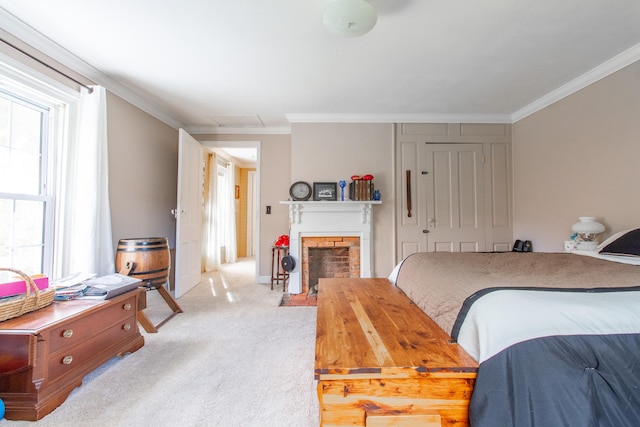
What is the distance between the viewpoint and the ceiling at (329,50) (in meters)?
1.71

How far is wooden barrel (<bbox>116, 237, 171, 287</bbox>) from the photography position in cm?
225

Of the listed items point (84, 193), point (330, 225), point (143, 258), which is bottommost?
point (143, 258)

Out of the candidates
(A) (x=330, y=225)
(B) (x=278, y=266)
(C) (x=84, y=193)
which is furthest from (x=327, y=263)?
(C) (x=84, y=193)

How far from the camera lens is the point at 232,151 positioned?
17.1 ft

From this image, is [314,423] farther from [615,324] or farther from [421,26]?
[421,26]

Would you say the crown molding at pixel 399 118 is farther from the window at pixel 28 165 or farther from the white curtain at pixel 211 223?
the window at pixel 28 165

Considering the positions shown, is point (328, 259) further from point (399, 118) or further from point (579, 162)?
point (579, 162)

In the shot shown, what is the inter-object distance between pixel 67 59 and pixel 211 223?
120 inches

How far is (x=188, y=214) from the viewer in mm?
3371

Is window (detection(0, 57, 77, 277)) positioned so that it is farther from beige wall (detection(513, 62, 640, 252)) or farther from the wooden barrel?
beige wall (detection(513, 62, 640, 252))

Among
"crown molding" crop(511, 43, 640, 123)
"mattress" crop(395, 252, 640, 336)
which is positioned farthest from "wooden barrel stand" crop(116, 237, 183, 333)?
"crown molding" crop(511, 43, 640, 123)

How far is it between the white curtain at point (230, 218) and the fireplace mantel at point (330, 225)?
2772 millimetres

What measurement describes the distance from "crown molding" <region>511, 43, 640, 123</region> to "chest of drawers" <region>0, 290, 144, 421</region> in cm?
445

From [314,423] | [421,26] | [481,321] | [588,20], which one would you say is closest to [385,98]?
[421,26]
